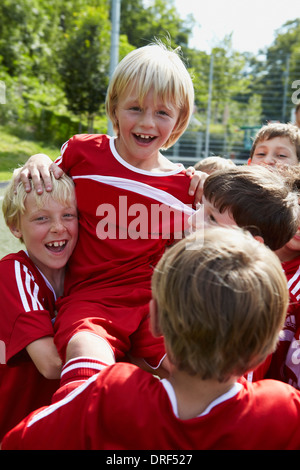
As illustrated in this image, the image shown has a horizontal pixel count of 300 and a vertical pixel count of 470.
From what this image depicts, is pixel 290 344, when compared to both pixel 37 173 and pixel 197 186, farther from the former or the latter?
pixel 37 173

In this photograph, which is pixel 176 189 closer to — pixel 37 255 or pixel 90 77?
pixel 37 255

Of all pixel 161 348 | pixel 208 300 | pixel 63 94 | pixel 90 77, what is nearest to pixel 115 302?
pixel 161 348

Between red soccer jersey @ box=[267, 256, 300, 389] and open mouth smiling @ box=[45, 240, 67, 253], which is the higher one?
open mouth smiling @ box=[45, 240, 67, 253]

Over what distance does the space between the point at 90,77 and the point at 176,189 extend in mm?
11674

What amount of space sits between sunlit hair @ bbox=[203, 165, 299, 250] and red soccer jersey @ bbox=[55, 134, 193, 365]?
13.3 inches

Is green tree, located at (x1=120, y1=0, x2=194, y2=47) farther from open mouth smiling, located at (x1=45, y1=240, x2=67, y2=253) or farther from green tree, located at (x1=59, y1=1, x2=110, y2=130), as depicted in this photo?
open mouth smiling, located at (x1=45, y1=240, x2=67, y2=253)

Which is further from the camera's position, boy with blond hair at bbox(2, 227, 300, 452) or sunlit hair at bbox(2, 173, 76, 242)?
sunlit hair at bbox(2, 173, 76, 242)

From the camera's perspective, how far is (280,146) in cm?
226

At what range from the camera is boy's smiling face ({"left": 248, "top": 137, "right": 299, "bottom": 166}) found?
2.25m

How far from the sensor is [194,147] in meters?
14.0

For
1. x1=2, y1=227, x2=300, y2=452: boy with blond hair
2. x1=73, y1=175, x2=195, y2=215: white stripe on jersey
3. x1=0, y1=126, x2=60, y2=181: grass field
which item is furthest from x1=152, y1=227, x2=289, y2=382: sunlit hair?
x1=0, y1=126, x2=60, y2=181: grass field

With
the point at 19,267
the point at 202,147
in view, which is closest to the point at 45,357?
the point at 19,267

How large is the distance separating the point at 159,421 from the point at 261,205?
0.82 m

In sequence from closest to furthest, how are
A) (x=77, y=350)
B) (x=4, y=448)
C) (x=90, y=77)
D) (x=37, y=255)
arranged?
(x=4, y=448), (x=77, y=350), (x=37, y=255), (x=90, y=77)
